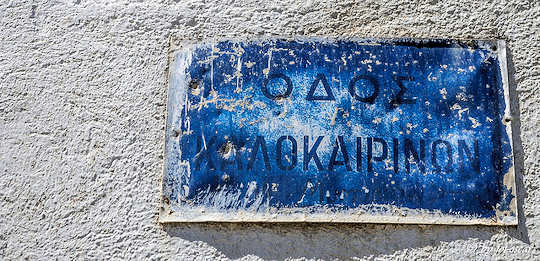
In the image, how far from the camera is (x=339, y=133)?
112 centimetres

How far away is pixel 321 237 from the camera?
42.5 inches

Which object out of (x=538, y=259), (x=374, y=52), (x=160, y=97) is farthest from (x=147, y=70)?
(x=538, y=259)

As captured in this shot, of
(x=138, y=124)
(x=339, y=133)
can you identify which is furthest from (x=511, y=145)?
(x=138, y=124)

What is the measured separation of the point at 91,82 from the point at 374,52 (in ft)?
2.39

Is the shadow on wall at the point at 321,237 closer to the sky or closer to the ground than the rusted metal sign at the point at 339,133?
closer to the ground

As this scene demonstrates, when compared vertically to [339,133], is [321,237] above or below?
below

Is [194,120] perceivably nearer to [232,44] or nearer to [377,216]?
[232,44]

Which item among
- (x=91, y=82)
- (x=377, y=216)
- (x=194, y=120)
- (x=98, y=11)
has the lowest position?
(x=377, y=216)

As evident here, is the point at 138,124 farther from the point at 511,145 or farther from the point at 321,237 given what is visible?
the point at 511,145

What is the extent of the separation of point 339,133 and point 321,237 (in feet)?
0.83

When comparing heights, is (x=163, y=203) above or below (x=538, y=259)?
above

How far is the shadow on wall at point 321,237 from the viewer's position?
107cm

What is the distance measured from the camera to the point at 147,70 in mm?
1188

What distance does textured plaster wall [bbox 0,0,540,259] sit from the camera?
3.55 ft
